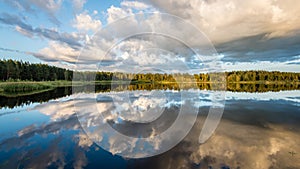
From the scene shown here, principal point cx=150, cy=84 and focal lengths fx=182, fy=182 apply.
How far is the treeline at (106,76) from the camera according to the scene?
68312mm

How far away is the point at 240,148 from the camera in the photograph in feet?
22.9

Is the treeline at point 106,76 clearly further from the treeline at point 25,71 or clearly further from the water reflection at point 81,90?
the water reflection at point 81,90

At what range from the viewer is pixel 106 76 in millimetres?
131000

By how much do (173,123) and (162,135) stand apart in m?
2.41

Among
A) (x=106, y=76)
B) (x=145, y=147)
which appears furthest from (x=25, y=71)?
(x=145, y=147)

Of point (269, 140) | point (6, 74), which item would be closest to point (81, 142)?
point (269, 140)

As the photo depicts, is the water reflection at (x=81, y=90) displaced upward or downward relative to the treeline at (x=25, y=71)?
downward

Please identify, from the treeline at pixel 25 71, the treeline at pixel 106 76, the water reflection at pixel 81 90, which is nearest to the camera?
the water reflection at pixel 81 90

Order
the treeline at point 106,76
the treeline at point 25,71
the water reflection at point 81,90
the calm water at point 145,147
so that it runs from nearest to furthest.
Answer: the calm water at point 145,147
the water reflection at point 81,90
the treeline at point 25,71
the treeline at point 106,76

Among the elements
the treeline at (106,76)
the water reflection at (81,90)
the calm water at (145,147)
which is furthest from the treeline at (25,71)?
the calm water at (145,147)

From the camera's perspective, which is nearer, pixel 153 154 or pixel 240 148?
pixel 153 154

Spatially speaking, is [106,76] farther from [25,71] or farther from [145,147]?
[145,147]

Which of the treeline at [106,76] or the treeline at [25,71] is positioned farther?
the treeline at [106,76]

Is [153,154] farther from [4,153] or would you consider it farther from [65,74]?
[65,74]
